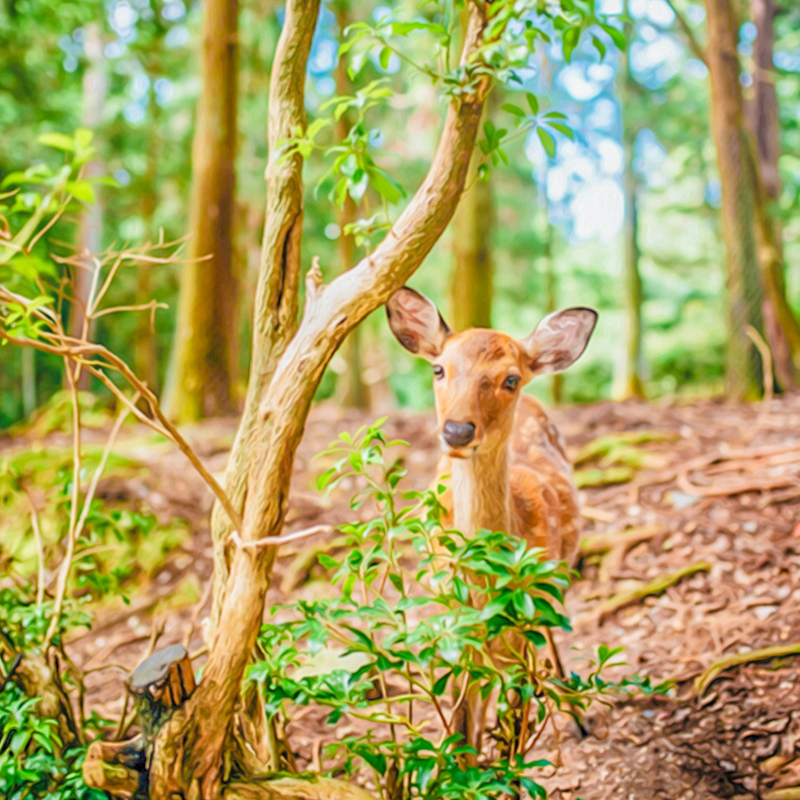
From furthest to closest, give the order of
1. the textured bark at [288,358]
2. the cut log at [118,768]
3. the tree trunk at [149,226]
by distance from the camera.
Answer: the tree trunk at [149,226] → the textured bark at [288,358] → the cut log at [118,768]

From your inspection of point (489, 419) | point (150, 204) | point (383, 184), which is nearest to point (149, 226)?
point (150, 204)

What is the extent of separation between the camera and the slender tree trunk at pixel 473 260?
254 inches

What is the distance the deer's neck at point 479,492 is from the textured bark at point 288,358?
1.94ft

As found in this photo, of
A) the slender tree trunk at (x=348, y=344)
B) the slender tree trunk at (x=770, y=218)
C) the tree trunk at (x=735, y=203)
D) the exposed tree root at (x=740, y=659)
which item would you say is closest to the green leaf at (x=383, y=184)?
the exposed tree root at (x=740, y=659)

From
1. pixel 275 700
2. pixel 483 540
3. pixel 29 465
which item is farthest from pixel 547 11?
pixel 29 465

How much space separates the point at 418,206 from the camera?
229cm

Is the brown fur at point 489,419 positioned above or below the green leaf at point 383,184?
below

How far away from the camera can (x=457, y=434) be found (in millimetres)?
2240

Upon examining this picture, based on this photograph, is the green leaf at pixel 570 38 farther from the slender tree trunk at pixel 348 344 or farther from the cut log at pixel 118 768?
the slender tree trunk at pixel 348 344

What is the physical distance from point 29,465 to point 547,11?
5.33 metres

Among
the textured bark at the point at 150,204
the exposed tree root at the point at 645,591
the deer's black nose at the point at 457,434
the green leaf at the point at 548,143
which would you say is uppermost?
the textured bark at the point at 150,204

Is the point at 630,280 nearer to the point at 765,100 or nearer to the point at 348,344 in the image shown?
the point at 765,100

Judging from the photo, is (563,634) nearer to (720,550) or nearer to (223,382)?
(720,550)

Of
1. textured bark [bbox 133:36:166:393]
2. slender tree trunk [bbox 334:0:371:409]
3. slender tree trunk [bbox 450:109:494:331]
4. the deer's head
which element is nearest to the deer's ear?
the deer's head
